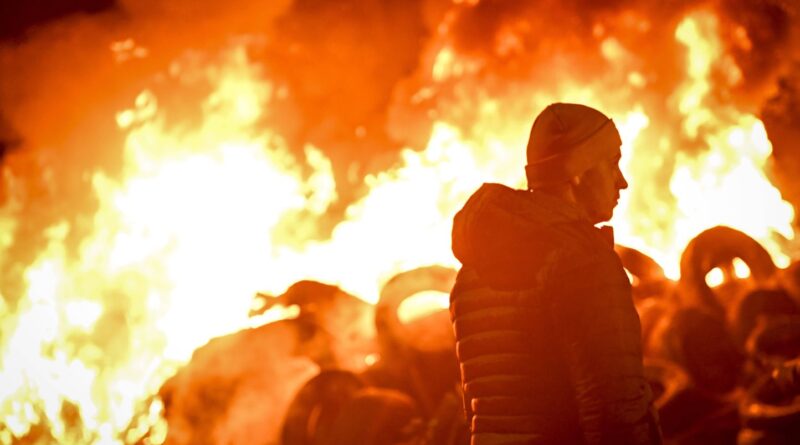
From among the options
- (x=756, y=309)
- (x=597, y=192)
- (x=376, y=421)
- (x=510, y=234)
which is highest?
(x=756, y=309)

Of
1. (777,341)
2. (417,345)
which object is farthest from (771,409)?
(417,345)

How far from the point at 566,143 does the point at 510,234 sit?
643mm

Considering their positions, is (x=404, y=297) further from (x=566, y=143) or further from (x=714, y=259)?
(x=566, y=143)

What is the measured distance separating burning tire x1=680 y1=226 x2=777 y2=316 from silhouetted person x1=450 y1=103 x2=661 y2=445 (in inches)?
266

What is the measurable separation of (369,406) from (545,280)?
628 cm

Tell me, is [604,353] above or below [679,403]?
below

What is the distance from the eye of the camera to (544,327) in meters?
3.17

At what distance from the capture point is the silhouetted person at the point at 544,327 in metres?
2.91

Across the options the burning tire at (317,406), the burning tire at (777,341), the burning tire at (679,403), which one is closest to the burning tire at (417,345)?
the burning tire at (317,406)

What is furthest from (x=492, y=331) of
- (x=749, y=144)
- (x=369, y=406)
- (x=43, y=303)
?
(x=43, y=303)

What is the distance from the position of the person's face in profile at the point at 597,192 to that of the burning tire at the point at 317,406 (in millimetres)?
6332

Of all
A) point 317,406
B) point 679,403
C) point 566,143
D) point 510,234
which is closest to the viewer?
point 510,234

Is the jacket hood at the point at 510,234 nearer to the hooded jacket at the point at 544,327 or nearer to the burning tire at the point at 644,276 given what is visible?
the hooded jacket at the point at 544,327

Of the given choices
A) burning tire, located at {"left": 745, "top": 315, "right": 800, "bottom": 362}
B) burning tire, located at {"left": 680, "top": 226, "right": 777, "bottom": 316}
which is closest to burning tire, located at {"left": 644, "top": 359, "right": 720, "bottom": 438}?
burning tire, located at {"left": 745, "top": 315, "right": 800, "bottom": 362}
